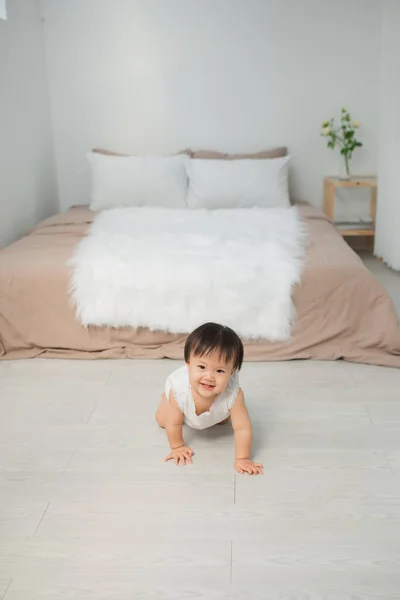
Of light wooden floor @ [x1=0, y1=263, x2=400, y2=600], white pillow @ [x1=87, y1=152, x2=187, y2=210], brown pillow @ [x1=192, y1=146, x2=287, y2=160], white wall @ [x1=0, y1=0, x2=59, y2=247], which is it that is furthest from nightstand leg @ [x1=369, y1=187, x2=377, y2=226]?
white wall @ [x1=0, y1=0, x2=59, y2=247]

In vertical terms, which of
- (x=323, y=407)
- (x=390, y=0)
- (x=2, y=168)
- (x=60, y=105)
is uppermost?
(x=390, y=0)

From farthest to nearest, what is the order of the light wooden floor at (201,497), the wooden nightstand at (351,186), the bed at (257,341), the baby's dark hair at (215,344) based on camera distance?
the wooden nightstand at (351,186) < the bed at (257,341) < the baby's dark hair at (215,344) < the light wooden floor at (201,497)

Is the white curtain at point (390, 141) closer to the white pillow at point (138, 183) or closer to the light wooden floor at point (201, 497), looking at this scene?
the white pillow at point (138, 183)

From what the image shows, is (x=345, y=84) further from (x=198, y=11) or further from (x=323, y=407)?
(x=323, y=407)

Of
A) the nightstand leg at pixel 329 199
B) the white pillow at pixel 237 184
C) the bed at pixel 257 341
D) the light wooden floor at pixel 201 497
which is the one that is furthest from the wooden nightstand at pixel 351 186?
the light wooden floor at pixel 201 497

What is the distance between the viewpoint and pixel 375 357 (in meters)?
2.55

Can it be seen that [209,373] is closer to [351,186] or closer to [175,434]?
[175,434]

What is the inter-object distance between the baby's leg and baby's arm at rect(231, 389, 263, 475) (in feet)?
0.78

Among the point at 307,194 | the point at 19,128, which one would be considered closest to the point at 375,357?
the point at 307,194

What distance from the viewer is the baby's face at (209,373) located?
5.72 feet

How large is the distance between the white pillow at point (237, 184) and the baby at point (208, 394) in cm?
219

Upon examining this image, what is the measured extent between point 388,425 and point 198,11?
3244 mm

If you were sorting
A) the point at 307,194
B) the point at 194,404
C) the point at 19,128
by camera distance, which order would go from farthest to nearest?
the point at 307,194 < the point at 19,128 < the point at 194,404

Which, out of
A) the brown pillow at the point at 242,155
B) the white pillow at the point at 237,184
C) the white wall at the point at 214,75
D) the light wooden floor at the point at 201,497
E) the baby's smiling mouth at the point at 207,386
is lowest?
the light wooden floor at the point at 201,497
